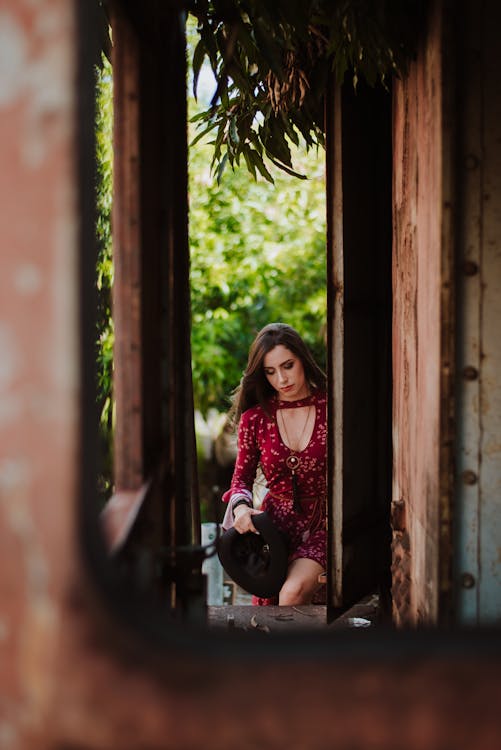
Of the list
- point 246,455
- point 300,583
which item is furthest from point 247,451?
point 300,583

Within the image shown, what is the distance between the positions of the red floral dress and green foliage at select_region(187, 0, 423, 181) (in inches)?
58.8

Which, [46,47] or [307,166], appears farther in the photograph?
[307,166]

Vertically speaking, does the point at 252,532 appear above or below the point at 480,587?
below

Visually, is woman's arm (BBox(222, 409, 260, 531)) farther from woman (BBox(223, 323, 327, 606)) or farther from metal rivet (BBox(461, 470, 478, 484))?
metal rivet (BBox(461, 470, 478, 484))

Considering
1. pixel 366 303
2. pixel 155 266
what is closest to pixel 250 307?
pixel 366 303

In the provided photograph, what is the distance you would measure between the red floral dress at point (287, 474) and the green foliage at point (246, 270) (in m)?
4.76

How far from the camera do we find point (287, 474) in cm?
452

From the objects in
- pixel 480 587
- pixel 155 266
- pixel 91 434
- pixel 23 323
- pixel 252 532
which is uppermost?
pixel 155 266

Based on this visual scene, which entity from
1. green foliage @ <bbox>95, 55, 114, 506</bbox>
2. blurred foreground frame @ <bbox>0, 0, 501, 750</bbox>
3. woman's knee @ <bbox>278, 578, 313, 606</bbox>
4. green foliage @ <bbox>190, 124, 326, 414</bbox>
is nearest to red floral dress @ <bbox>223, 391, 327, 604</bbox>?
woman's knee @ <bbox>278, 578, 313, 606</bbox>

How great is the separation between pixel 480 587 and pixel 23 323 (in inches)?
56.8

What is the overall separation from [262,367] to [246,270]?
5210 millimetres

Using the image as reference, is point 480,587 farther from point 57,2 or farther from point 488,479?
point 57,2

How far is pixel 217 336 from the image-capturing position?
9719 millimetres

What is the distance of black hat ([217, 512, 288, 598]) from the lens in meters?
4.16
